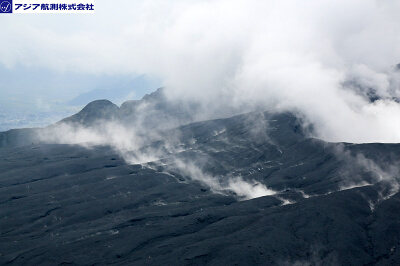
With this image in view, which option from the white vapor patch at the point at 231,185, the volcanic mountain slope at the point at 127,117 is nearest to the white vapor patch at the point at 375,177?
the white vapor patch at the point at 231,185

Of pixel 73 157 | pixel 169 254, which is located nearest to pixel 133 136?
pixel 73 157

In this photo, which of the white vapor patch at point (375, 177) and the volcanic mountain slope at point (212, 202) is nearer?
the volcanic mountain slope at point (212, 202)

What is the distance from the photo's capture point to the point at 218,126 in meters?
128

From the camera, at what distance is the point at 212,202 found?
7294cm

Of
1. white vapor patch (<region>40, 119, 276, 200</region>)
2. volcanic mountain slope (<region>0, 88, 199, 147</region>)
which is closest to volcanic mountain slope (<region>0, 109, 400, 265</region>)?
white vapor patch (<region>40, 119, 276, 200</region>)

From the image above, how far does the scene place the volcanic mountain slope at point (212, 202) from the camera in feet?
165

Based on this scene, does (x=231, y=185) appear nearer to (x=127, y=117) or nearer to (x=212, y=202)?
(x=212, y=202)

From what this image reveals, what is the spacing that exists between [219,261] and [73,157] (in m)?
80.4

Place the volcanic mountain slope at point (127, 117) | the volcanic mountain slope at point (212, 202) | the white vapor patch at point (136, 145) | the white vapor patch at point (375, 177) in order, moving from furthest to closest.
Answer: the volcanic mountain slope at point (127, 117) < the white vapor patch at point (136, 145) < the white vapor patch at point (375, 177) < the volcanic mountain slope at point (212, 202)

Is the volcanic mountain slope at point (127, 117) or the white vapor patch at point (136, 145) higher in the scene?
the volcanic mountain slope at point (127, 117)

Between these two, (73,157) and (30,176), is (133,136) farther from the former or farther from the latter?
(30,176)

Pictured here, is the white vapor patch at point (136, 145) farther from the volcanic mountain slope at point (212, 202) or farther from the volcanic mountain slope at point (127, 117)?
the volcanic mountain slope at point (127, 117)

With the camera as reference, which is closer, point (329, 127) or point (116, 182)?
point (116, 182)

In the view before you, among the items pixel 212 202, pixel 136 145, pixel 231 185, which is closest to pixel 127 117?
pixel 136 145
